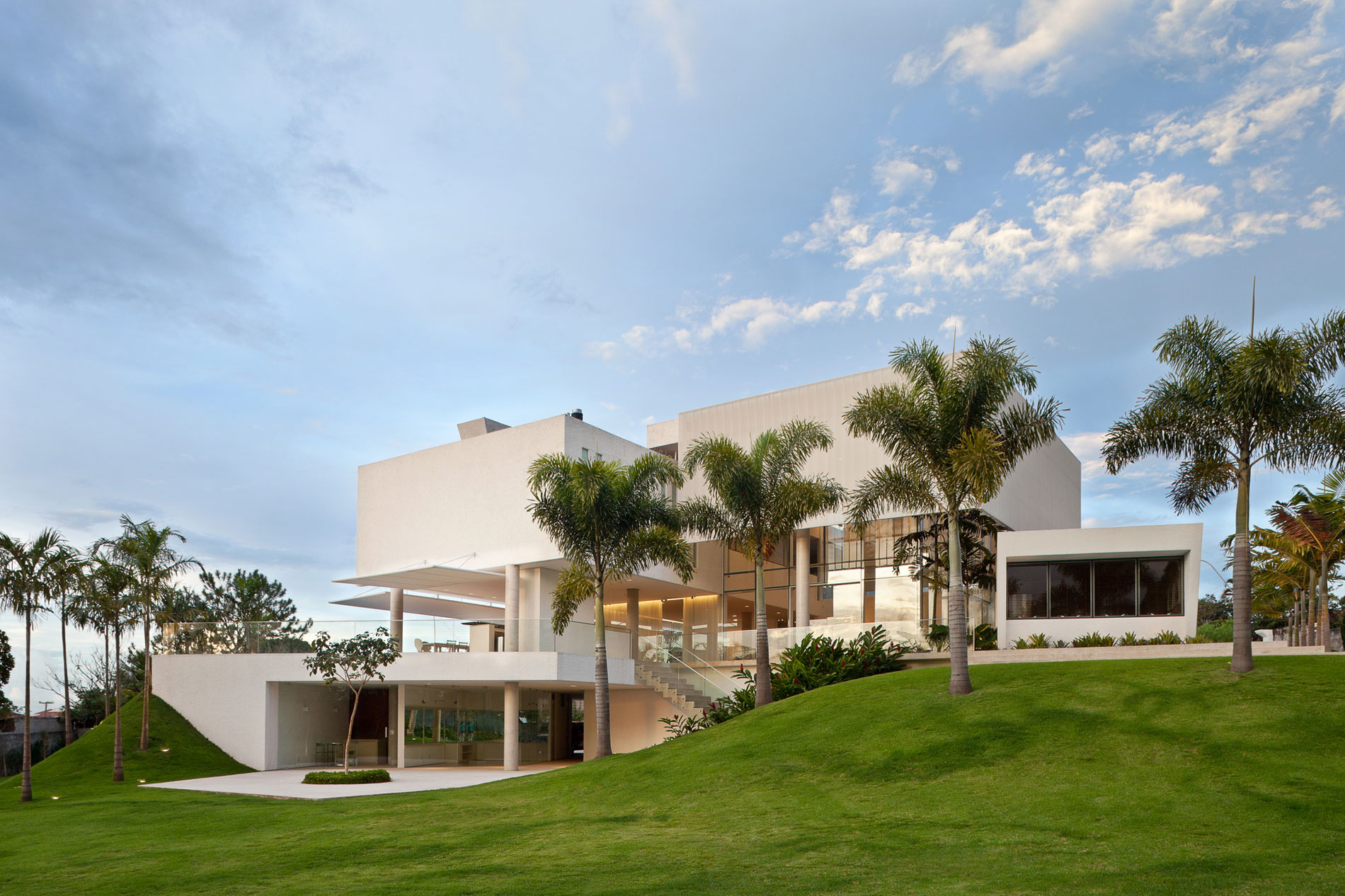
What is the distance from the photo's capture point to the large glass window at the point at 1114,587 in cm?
2709

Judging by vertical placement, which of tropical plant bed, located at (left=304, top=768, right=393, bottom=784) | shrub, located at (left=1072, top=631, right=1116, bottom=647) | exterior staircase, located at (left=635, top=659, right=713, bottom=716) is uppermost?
shrub, located at (left=1072, top=631, right=1116, bottom=647)

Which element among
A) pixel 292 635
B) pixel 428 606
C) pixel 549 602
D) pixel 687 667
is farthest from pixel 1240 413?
pixel 428 606

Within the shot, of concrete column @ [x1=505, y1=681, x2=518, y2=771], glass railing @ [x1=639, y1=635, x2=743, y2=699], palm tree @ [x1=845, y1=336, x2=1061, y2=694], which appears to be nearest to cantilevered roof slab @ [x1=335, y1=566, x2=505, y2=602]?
concrete column @ [x1=505, y1=681, x2=518, y2=771]

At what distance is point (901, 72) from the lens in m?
22.3

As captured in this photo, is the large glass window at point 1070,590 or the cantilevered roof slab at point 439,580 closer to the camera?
the large glass window at point 1070,590

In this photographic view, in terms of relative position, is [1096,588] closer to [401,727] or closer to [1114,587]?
[1114,587]

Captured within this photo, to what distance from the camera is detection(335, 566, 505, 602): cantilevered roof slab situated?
3488cm

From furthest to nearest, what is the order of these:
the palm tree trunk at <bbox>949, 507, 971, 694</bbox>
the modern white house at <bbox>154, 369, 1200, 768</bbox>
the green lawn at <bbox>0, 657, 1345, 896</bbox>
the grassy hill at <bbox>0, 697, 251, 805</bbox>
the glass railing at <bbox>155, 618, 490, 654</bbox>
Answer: the glass railing at <bbox>155, 618, 490, 654</bbox>
the grassy hill at <bbox>0, 697, 251, 805</bbox>
the modern white house at <bbox>154, 369, 1200, 768</bbox>
the palm tree trunk at <bbox>949, 507, 971, 694</bbox>
the green lawn at <bbox>0, 657, 1345, 896</bbox>

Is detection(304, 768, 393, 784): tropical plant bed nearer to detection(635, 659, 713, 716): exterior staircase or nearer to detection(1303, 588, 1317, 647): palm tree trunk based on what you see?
detection(635, 659, 713, 716): exterior staircase

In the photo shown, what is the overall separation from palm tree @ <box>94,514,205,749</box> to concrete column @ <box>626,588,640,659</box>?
50.1 feet

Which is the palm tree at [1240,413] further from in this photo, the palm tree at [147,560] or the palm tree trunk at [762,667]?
the palm tree at [147,560]

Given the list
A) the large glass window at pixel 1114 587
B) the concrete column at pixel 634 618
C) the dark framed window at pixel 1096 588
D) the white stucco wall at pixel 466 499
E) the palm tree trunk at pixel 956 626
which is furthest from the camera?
the concrete column at pixel 634 618

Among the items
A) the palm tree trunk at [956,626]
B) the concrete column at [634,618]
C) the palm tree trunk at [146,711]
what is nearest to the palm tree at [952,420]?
the palm tree trunk at [956,626]

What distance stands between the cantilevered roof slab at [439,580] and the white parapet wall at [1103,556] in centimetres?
1763
